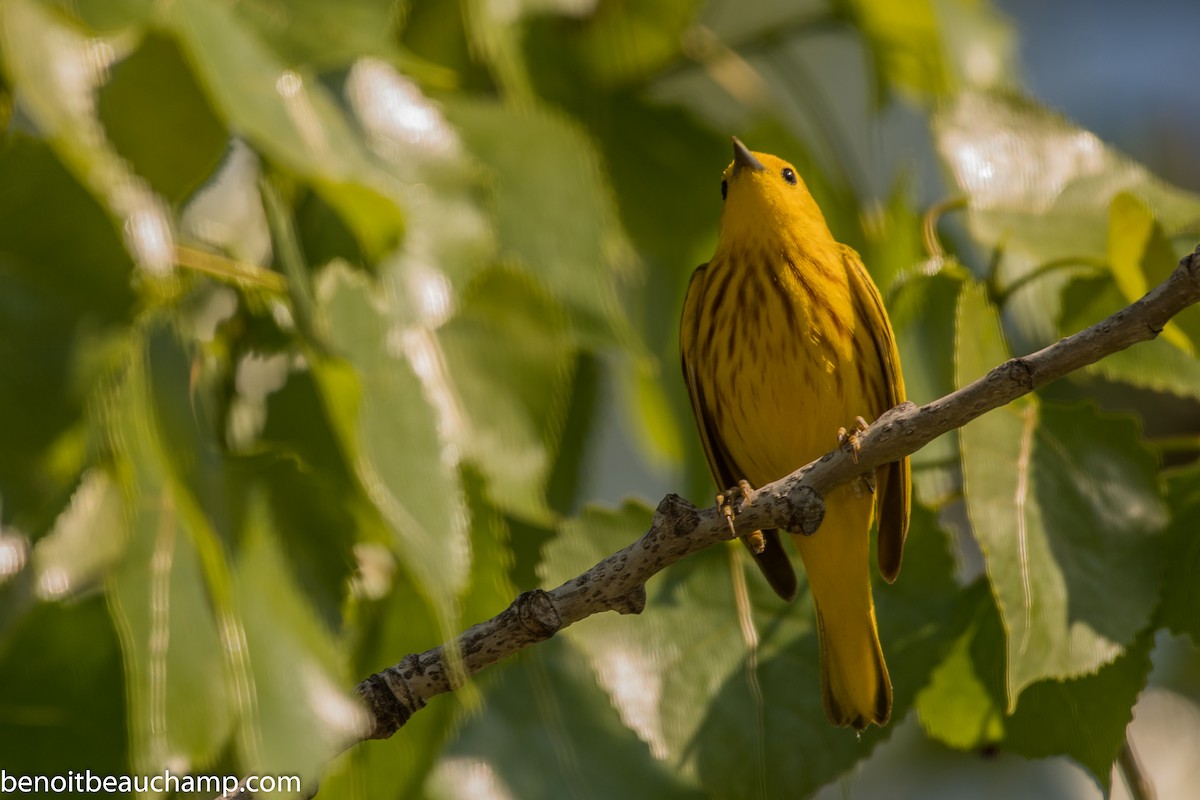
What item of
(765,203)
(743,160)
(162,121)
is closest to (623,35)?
(743,160)

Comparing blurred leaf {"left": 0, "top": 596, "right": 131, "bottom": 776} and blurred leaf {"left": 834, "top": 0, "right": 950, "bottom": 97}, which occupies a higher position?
blurred leaf {"left": 834, "top": 0, "right": 950, "bottom": 97}

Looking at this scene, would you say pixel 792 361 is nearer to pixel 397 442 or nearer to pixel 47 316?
pixel 397 442

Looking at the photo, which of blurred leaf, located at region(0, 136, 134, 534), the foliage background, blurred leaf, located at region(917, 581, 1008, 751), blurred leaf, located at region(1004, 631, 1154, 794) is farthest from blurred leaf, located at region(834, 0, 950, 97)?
blurred leaf, located at region(0, 136, 134, 534)

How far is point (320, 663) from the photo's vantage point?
3.68 ft

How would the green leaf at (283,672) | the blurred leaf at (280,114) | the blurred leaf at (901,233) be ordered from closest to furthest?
the green leaf at (283,672), the blurred leaf at (280,114), the blurred leaf at (901,233)

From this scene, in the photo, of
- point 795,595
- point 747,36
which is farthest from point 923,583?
point 747,36

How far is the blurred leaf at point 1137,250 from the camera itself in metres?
1.43

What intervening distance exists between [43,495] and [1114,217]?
1192 mm

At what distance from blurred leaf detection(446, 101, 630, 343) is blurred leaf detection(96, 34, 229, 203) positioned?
34cm

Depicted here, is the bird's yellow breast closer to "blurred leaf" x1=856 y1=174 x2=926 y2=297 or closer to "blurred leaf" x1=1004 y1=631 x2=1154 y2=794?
"blurred leaf" x1=856 y1=174 x2=926 y2=297

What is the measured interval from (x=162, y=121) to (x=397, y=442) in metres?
0.44

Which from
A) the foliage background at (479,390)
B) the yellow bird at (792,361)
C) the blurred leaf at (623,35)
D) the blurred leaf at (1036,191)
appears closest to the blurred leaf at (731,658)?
the foliage background at (479,390)

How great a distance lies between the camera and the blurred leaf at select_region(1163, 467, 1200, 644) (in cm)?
146

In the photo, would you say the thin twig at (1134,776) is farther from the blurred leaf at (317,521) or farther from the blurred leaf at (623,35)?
the blurred leaf at (623,35)
